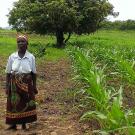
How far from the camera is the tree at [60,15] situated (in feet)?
88.9

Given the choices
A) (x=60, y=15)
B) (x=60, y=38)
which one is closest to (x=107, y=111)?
(x=60, y=15)

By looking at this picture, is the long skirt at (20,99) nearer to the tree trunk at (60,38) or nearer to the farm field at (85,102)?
the farm field at (85,102)

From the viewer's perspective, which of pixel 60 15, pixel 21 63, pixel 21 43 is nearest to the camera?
pixel 21 43

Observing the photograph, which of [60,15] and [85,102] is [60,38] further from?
[85,102]

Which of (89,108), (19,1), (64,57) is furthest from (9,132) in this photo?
(19,1)

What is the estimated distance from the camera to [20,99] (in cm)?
755

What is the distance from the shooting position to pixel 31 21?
2728cm

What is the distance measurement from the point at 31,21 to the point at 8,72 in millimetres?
19949

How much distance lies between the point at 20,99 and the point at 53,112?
5.19 ft

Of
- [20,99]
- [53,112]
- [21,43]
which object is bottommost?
[53,112]

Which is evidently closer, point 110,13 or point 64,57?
point 64,57

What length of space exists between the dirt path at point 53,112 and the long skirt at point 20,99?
226 millimetres

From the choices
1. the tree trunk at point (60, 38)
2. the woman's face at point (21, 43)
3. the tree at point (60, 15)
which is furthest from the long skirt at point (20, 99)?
the tree trunk at point (60, 38)

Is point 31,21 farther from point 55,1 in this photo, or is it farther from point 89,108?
point 89,108
